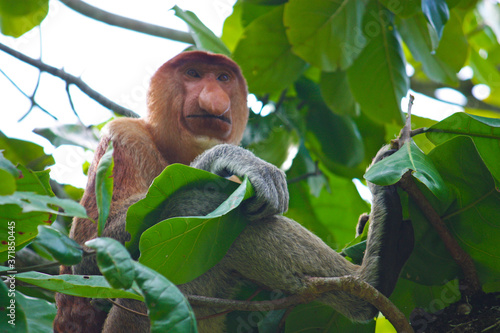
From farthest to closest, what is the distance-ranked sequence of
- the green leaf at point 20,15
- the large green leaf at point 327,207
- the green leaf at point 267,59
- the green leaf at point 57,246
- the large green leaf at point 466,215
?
the large green leaf at point 327,207
the green leaf at point 267,59
the green leaf at point 20,15
the large green leaf at point 466,215
the green leaf at point 57,246

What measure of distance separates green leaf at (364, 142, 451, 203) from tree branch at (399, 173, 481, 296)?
143 mm

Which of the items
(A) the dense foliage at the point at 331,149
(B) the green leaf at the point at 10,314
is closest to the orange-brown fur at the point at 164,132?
(A) the dense foliage at the point at 331,149

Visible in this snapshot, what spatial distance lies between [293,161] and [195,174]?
272 centimetres

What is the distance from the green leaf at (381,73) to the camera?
4.14 m

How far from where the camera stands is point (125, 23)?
4676 millimetres

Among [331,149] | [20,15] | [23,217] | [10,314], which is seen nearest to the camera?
[10,314]

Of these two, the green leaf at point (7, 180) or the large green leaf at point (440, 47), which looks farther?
the large green leaf at point (440, 47)

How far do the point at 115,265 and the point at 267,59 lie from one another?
11.1ft

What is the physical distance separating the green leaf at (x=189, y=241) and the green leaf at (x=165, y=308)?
0.54m

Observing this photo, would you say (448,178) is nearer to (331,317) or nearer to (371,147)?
(331,317)

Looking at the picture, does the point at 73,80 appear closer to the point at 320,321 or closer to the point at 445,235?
the point at 320,321

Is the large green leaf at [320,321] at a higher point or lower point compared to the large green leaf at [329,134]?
lower

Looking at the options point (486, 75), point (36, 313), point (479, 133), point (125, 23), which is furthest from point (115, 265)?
point (486, 75)

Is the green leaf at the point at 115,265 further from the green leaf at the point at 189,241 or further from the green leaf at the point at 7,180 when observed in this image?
the green leaf at the point at 189,241
